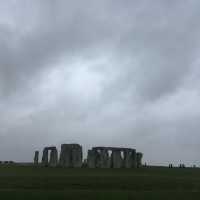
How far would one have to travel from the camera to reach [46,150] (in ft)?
201

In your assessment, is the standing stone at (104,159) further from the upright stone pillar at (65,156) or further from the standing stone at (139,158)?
the standing stone at (139,158)

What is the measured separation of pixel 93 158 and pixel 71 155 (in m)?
2.52

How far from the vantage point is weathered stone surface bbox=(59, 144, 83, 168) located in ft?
183

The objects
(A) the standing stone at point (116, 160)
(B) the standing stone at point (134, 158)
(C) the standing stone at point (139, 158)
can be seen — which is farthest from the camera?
(C) the standing stone at point (139, 158)

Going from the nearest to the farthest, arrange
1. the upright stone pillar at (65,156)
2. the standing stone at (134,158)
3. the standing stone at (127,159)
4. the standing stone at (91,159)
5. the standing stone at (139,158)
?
1. the upright stone pillar at (65,156)
2. the standing stone at (91,159)
3. the standing stone at (127,159)
4. the standing stone at (134,158)
5. the standing stone at (139,158)

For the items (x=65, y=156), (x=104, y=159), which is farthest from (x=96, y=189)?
(x=104, y=159)

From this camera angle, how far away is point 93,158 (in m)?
57.3

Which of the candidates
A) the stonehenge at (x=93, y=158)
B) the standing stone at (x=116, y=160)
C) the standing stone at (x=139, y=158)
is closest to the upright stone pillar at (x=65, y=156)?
the stonehenge at (x=93, y=158)

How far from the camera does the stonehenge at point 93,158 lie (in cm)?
5631

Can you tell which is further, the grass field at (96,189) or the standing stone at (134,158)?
the standing stone at (134,158)

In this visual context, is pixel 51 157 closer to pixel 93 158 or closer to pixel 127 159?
pixel 93 158

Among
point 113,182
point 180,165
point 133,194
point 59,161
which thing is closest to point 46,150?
point 59,161

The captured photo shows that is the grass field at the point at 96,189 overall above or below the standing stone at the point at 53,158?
below

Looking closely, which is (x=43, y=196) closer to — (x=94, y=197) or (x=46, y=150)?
(x=94, y=197)
